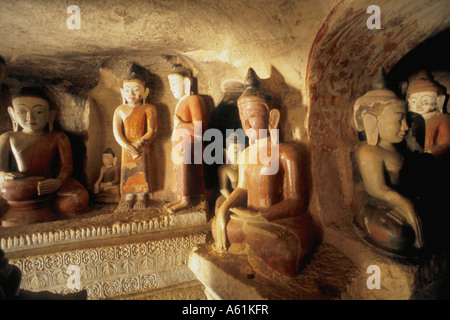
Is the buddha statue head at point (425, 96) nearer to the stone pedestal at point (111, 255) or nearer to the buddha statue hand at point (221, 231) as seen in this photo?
the buddha statue hand at point (221, 231)

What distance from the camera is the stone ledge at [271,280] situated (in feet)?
4.79

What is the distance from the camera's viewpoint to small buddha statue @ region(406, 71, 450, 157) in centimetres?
239

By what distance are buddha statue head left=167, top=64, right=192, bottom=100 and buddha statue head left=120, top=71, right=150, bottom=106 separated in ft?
1.45

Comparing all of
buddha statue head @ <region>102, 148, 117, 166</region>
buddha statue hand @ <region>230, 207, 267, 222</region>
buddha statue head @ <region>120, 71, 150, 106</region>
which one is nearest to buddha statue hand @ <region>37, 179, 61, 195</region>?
buddha statue head @ <region>102, 148, 117, 166</region>

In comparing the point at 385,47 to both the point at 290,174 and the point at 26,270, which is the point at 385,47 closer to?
the point at 290,174

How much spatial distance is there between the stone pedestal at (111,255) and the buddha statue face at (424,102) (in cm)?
291

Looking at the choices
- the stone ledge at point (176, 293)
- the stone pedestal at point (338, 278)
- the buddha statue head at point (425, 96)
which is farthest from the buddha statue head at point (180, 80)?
the buddha statue head at point (425, 96)

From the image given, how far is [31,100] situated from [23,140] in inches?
22.3

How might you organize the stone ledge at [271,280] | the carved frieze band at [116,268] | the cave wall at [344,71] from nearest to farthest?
the stone ledge at [271,280] < the cave wall at [344,71] < the carved frieze band at [116,268]

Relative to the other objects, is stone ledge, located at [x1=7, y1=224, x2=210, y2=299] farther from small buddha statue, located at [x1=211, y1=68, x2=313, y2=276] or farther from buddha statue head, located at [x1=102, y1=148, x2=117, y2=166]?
buddha statue head, located at [x1=102, y1=148, x2=117, y2=166]

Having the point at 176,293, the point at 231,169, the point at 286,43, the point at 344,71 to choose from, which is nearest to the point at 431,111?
the point at 344,71

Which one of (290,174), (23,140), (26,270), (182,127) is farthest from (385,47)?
(23,140)

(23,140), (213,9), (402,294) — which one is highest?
(213,9)

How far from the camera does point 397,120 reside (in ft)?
6.30
